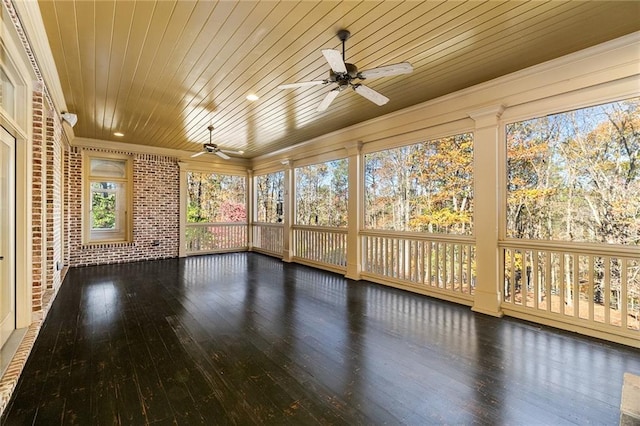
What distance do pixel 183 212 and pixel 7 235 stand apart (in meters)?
5.26

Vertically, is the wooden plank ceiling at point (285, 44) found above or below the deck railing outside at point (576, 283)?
above

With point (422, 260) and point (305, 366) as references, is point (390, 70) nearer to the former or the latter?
point (305, 366)

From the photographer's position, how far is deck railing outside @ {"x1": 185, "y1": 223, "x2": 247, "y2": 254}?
26.5ft

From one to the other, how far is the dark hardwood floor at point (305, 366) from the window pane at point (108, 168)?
376 centimetres

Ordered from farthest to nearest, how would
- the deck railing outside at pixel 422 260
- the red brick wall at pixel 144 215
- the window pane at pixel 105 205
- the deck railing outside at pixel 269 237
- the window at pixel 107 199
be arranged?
the deck railing outside at pixel 269 237 → the window pane at pixel 105 205 → the window at pixel 107 199 → the red brick wall at pixel 144 215 → the deck railing outside at pixel 422 260

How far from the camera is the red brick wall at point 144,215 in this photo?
648cm

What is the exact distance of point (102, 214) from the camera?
22.9 feet

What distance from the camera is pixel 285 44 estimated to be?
280 centimetres

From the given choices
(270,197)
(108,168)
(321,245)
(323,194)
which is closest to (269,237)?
(270,197)

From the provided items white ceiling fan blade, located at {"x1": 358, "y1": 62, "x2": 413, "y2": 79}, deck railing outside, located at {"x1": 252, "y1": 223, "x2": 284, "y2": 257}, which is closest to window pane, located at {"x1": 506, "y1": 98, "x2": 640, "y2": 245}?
white ceiling fan blade, located at {"x1": 358, "y1": 62, "x2": 413, "y2": 79}

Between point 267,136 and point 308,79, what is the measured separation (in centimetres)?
285

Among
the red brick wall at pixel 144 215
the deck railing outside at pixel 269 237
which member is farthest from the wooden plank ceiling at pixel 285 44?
the deck railing outside at pixel 269 237

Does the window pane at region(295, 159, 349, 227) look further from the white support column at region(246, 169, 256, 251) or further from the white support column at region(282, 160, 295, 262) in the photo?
the white support column at region(246, 169, 256, 251)

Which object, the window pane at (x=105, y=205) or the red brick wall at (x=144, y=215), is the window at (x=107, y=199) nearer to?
the window pane at (x=105, y=205)
